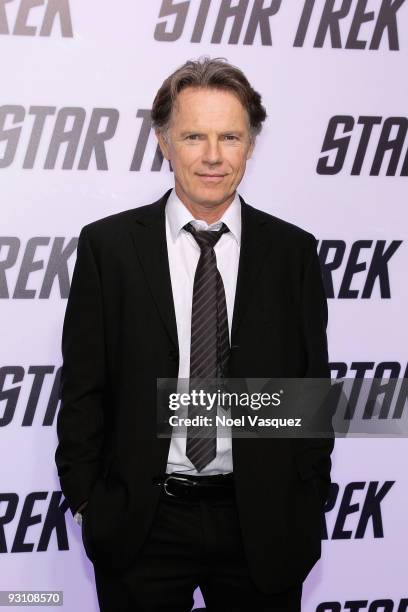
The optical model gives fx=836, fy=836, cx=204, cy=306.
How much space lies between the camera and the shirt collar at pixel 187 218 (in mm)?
2383

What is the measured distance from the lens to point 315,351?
2.42 metres

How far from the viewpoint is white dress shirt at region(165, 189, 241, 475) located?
2.28 meters

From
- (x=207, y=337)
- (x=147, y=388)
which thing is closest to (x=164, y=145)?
(x=207, y=337)

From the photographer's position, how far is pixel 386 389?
10.9 ft

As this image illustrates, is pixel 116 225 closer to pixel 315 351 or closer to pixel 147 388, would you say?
pixel 147 388

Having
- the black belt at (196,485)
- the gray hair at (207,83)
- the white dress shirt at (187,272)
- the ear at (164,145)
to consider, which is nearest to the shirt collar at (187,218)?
the white dress shirt at (187,272)

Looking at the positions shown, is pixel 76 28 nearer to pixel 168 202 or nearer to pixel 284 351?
pixel 168 202

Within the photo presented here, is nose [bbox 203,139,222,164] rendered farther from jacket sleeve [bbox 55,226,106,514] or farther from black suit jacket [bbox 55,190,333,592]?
jacket sleeve [bbox 55,226,106,514]

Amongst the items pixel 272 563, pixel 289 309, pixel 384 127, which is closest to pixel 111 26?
pixel 384 127

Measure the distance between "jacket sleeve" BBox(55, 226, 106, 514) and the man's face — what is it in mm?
362

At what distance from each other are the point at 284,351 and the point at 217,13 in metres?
1.42

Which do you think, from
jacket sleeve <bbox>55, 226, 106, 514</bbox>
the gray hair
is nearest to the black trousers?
jacket sleeve <bbox>55, 226, 106, 514</bbox>

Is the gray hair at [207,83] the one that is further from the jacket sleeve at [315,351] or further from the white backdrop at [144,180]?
the white backdrop at [144,180]

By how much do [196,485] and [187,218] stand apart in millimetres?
744
